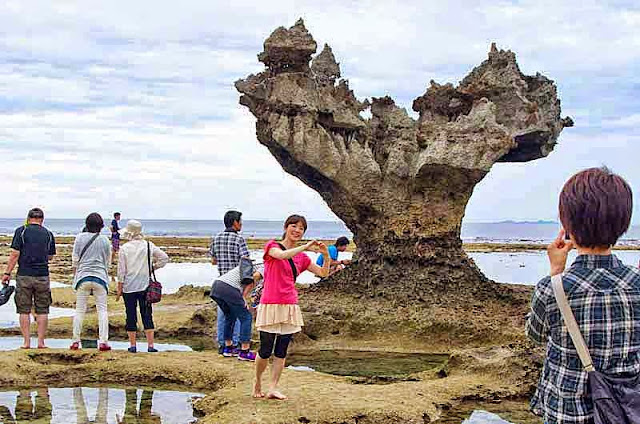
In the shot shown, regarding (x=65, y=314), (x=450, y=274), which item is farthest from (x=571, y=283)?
(x=65, y=314)

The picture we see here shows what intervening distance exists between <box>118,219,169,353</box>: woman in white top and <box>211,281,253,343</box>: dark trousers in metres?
0.95

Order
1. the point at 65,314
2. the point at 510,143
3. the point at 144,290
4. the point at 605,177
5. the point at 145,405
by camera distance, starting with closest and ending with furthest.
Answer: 1. the point at 605,177
2. the point at 145,405
3. the point at 144,290
4. the point at 510,143
5. the point at 65,314

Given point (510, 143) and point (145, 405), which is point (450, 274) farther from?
point (145, 405)

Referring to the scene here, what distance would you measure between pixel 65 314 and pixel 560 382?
14763 mm

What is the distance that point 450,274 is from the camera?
15680 mm

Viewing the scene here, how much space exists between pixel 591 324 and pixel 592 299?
11 centimetres

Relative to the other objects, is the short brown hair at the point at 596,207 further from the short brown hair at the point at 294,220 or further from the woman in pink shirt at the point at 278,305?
the short brown hair at the point at 294,220

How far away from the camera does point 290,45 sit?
1526 cm

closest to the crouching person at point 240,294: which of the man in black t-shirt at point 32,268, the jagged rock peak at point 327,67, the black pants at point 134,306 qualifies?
the black pants at point 134,306

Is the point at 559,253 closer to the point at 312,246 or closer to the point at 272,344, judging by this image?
the point at 312,246

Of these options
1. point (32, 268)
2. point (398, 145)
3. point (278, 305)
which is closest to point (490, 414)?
point (278, 305)

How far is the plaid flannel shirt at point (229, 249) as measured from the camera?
1120 centimetres

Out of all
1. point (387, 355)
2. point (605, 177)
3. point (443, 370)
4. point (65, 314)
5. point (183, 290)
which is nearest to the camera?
point (605, 177)

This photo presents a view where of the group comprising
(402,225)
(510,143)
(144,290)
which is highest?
(510,143)
